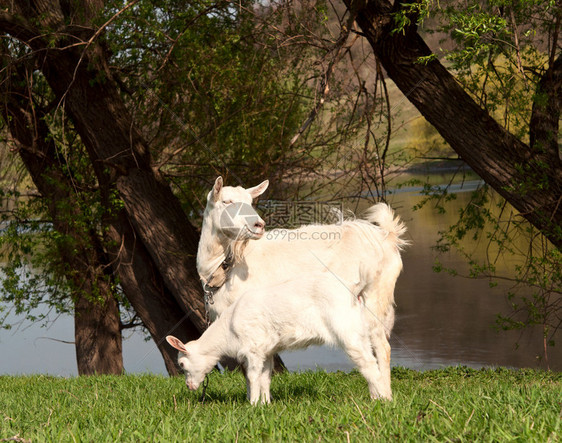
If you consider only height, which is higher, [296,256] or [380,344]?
[296,256]

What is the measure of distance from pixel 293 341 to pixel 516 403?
1.68m

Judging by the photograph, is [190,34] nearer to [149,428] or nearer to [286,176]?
[286,176]

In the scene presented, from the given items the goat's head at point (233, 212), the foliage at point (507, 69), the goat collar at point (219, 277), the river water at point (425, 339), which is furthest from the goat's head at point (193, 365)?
the river water at point (425, 339)

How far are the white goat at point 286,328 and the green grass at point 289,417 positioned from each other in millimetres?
287

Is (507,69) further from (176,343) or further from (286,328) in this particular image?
(176,343)

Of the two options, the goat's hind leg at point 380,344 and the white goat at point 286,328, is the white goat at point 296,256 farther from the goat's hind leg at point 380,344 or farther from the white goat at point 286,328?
the white goat at point 286,328

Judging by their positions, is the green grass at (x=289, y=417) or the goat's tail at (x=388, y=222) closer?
the green grass at (x=289, y=417)

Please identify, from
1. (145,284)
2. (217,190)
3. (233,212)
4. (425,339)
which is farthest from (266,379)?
(425,339)

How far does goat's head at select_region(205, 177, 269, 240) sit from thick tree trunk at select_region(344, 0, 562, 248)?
10.3ft

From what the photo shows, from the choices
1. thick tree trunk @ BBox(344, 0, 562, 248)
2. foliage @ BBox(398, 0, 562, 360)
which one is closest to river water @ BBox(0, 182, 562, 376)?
foliage @ BBox(398, 0, 562, 360)

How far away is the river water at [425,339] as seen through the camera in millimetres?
22328

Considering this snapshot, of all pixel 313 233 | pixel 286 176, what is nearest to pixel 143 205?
pixel 286 176

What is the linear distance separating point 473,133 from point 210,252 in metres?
3.76

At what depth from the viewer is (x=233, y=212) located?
19.6 ft
